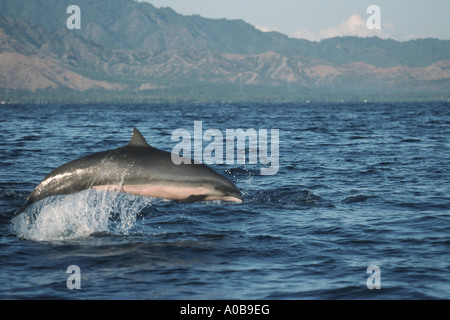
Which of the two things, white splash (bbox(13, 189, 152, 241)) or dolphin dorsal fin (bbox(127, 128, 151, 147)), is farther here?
white splash (bbox(13, 189, 152, 241))

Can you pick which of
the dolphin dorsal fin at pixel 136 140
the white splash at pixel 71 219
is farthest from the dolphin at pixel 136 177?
the white splash at pixel 71 219

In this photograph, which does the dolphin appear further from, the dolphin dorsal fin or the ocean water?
the ocean water

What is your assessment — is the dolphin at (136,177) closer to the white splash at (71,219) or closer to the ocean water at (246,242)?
the ocean water at (246,242)

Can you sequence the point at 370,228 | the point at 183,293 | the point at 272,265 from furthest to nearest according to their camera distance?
the point at 370,228, the point at 272,265, the point at 183,293

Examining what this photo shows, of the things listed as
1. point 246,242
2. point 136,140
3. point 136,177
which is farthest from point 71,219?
point 246,242

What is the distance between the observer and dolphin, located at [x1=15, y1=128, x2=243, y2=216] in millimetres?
12406

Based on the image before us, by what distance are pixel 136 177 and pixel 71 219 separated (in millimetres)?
3428

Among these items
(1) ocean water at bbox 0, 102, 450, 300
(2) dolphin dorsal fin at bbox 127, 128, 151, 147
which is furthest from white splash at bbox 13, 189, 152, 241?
(2) dolphin dorsal fin at bbox 127, 128, 151, 147

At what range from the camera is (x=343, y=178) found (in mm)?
23297

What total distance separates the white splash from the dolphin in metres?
1.52

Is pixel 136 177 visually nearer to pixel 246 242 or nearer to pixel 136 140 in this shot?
pixel 136 140

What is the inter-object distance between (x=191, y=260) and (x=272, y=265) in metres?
1.63
